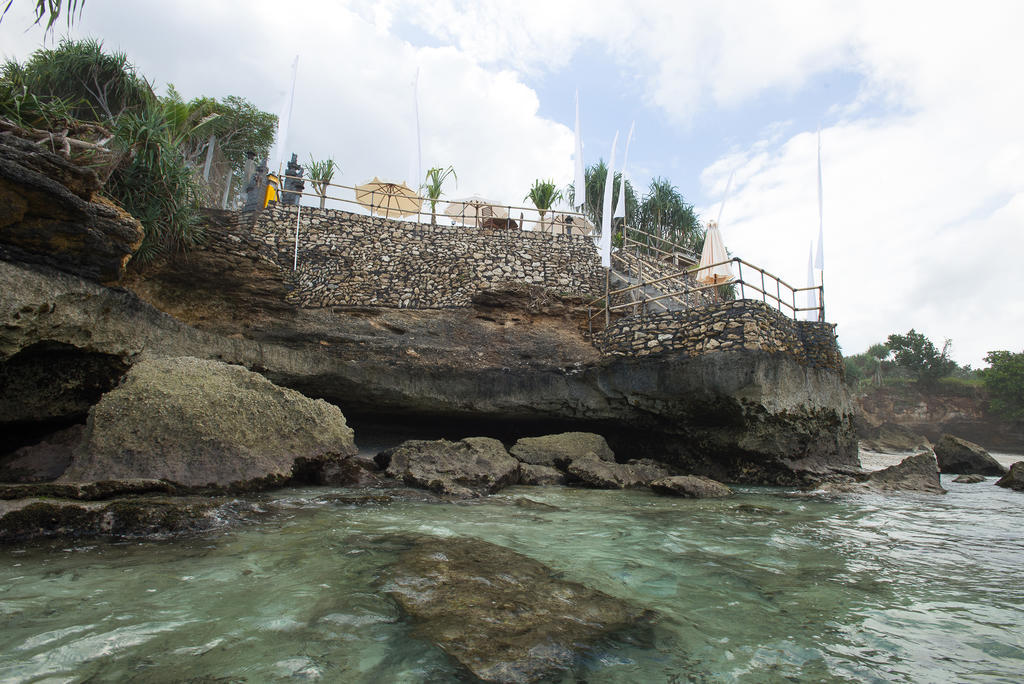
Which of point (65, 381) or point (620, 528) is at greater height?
point (65, 381)

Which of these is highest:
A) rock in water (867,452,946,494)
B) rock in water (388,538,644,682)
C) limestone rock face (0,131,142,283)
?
limestone rock face (0,131,142,283)

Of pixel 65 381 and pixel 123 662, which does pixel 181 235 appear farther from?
pixel 123 662

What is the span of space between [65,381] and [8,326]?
1.69 meters

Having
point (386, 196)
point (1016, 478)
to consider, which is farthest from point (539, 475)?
point (1016, 478)

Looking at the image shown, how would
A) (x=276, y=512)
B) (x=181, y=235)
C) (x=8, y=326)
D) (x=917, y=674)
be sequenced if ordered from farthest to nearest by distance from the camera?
(x=181, y=235) < (x=8, y=326) < (x=276, y=512) < (x=917, y=674)

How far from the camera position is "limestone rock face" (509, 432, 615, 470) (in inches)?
431

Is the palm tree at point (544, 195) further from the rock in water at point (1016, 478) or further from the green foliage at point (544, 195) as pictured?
the rock in water at point (1016, 478)

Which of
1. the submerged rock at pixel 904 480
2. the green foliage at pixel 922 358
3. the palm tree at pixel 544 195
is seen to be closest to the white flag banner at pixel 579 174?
the palm tree at pixel 544 195

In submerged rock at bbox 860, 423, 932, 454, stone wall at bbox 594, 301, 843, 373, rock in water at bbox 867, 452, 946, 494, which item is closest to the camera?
stone wall at bbox 594, 301, 843, 373

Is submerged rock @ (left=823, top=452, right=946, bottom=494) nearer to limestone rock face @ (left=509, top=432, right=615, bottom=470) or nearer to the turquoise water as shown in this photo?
the turquoise water

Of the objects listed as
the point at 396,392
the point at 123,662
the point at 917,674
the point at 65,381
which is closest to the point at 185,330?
the point at 65,381

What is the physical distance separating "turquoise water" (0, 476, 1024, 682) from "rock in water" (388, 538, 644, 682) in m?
0.12

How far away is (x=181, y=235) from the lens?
34.0 feet

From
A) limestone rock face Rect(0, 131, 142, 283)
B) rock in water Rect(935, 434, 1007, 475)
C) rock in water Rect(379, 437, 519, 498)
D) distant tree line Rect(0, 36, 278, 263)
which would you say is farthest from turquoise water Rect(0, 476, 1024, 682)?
rock in water Rect(935, 434, 1007, 475)
